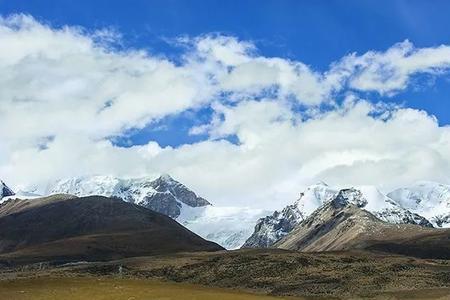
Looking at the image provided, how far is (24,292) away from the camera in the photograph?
2239 inches

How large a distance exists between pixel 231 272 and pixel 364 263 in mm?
23812

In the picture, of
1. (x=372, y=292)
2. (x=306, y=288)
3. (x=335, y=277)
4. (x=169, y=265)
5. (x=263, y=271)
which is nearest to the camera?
(x=372, y=292)

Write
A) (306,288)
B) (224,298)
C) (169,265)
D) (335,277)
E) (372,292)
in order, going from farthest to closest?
1. (169,265)
2. (335,277)
3. (306,288)
4. (372,292)
5. (224,298)

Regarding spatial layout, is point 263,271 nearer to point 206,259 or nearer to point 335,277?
point 335,277

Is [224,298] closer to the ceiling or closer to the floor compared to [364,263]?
closer to the floor

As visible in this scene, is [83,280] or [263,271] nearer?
[83,280]

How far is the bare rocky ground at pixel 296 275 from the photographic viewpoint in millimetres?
86875

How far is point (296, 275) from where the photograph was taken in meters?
115

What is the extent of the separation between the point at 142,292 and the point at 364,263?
75673 mm

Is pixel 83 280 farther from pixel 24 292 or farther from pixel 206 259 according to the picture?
pixel 206 259

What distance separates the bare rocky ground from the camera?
86875 millimetres

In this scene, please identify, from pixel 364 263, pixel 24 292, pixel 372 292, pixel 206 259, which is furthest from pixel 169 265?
pixel 24 292

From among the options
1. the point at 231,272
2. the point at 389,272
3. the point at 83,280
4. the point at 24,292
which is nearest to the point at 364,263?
the point at 389,272

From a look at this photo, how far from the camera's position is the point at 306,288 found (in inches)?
3745
